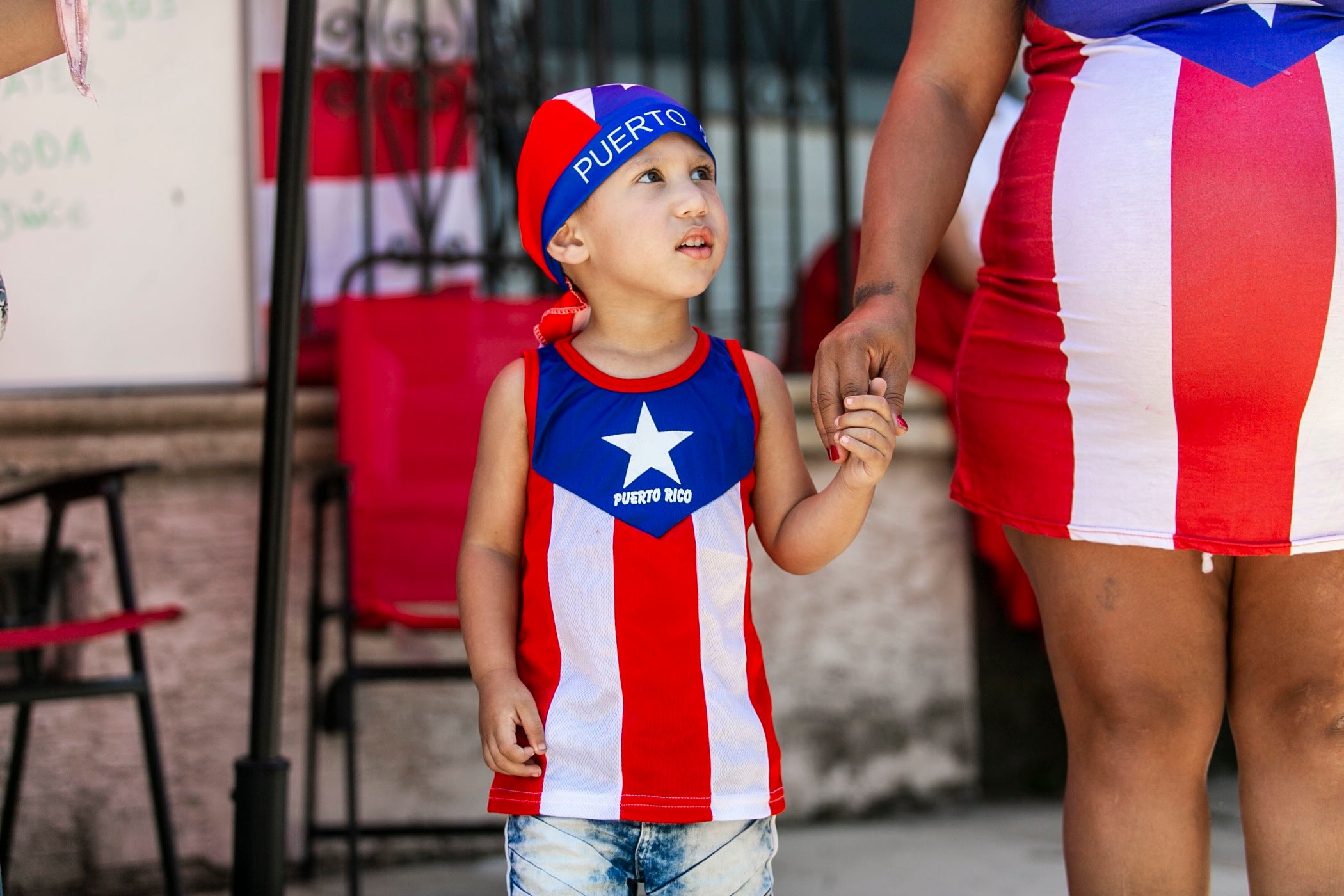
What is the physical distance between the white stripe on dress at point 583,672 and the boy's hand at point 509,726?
0.02m

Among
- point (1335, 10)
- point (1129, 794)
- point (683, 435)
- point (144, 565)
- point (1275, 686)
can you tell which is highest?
point (1335, 10)

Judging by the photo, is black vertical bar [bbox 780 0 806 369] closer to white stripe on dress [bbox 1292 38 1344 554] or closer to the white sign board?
the white sign board

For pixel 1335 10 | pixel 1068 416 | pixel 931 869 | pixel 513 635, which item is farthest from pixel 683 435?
pixel 931 869

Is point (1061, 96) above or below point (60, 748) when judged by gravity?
above

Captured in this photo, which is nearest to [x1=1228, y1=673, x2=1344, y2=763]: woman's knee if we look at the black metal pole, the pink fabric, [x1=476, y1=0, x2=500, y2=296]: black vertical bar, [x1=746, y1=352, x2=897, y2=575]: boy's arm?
[x1=746, y1=352, x2=897, y2=575]: boy's arm

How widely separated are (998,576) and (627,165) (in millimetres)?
2314

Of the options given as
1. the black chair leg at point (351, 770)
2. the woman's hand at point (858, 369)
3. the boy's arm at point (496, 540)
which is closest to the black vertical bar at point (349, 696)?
the black chair leg at point (351, 770)

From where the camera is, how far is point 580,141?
156 cm

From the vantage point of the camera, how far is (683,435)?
1528mm

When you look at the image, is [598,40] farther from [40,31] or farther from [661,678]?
[661,678]

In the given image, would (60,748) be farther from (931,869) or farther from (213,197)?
(931,869)

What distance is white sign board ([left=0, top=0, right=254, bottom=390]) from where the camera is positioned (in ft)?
10.00

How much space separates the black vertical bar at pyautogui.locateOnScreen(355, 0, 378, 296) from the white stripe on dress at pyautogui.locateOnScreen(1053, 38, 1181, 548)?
2291mm

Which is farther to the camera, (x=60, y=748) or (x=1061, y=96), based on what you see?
(x=60, y=748)
